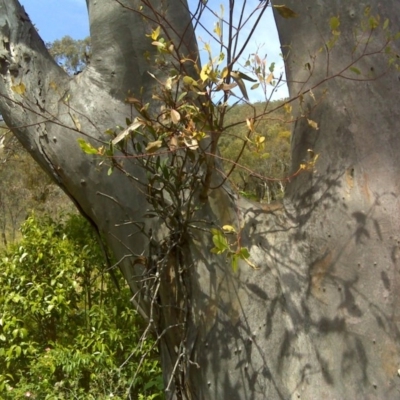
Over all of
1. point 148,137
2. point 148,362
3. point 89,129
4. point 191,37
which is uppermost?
point 191,37

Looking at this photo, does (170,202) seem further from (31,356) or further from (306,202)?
(31,356)

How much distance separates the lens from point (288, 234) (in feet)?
8.27

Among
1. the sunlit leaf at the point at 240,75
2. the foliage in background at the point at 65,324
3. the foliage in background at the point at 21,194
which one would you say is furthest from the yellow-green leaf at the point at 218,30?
the foliage in background at the point at 21,194

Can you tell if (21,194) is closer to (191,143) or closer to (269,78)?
(269,78)

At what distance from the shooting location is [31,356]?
4254 mm

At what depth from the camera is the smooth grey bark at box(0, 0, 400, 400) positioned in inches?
87.8

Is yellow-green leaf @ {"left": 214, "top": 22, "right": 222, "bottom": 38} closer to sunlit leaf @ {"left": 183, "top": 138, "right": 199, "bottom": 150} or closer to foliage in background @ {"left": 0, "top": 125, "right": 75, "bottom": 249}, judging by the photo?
sunlit leaf @ {"left": 183, "top": 138, "right": 199, "bottom": 150}

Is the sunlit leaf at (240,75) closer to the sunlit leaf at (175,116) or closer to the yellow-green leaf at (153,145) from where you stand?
the sunlit leaf at (175,116)

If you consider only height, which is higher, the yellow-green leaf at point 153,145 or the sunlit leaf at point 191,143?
the yellow-green leaf at point 153,145

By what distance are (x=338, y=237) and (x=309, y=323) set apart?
1.16 ft

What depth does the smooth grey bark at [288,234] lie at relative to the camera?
2.23 metres

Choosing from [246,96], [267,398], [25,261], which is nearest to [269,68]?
[246,96]

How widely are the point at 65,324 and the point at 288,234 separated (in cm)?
262

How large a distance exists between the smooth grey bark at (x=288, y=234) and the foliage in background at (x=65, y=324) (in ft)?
4.44
